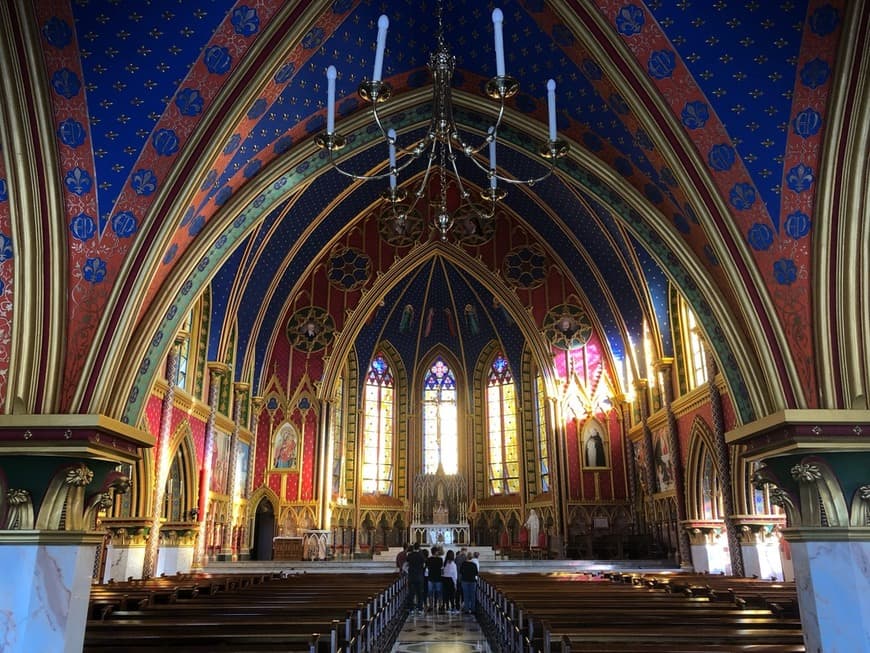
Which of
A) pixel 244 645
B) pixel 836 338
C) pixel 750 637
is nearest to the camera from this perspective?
pixel 244 645

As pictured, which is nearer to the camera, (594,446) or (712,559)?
(712,559)

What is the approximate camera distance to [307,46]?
462 inches

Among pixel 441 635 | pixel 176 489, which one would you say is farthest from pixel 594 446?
pixel 176 489

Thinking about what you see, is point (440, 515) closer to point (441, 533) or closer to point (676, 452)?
point (441, 533)

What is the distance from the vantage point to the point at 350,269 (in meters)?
25.8

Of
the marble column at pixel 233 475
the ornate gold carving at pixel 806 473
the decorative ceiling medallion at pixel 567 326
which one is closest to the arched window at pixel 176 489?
the marble column at pixel 233 475

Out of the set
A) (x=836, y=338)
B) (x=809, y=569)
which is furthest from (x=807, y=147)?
(x=809, y=569)

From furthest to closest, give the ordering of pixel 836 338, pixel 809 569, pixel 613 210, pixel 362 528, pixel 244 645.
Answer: pixel 362 528 → pixel 613 210 → pixel 836 338 → pixel 809 569 → pixel 244 645

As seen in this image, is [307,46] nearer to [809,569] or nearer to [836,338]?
[836,338]

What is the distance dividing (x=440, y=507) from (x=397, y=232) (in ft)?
34.8

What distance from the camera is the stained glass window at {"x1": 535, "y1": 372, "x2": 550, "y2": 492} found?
25.6m

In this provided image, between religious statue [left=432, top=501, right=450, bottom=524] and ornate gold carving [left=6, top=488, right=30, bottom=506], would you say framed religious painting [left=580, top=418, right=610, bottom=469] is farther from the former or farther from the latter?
ornate gold carving [left=6, top=488, right=30, bottom=506]

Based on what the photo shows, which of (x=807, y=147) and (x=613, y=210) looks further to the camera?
(x=613, y=210)

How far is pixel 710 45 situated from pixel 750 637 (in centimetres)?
763
